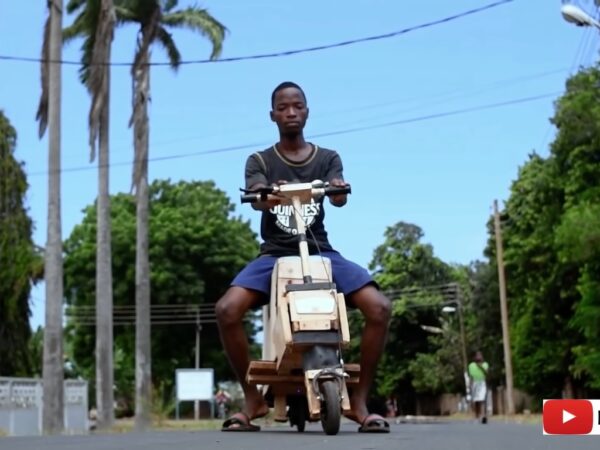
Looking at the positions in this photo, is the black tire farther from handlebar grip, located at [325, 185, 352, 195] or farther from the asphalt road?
handlebar grip, located at [325, 185, 352, 195]

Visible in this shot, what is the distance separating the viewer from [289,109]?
8016 mm

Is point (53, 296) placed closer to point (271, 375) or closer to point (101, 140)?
point (101, 140)

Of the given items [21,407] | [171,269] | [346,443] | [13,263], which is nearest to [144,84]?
[21,407]

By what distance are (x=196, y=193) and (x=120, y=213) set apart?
4153 mm

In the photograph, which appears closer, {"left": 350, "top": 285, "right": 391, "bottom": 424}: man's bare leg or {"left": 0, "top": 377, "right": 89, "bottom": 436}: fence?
{"left": 350, "top": 285, "right": 391, "bottom": 424}: man's bare leg

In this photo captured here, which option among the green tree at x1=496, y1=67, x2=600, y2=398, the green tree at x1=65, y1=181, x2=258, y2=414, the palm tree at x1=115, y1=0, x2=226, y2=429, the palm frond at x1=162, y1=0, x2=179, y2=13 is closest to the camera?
the palm tree at x1=115, y1=0, x2=226, y2=429

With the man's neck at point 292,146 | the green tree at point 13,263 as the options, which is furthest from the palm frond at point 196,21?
the man's neck at point 292,146

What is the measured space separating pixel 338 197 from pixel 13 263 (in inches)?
1437

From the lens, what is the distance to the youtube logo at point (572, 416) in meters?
5.09

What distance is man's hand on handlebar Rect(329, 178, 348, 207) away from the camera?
7.72 meters

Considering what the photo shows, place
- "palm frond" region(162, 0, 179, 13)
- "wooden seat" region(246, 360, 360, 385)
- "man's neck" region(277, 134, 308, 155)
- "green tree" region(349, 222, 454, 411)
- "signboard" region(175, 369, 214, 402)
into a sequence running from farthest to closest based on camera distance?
1. "green tree" region(349, 222, 454, 411)
2. "signboard" region(175, 369, 214, 402)
3. "palm frond" region(162, 0, 179, 13)
4. "man's neck" region(277, 134, 308, 155)
5. "wooden seat" region(246, 360, 360, 385)

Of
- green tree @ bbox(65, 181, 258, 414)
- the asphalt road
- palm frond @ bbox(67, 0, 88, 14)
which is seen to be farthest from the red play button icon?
green tree @ bbox(65, 181, 258, 414)

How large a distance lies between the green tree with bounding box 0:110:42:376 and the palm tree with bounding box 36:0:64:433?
1609 cm

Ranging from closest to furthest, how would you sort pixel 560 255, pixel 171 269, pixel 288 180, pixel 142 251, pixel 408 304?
1. pixel 288 180
2. pixel 142 251
3. pixel 560 255
4. pixel 171 269
5. pixel 408 304
